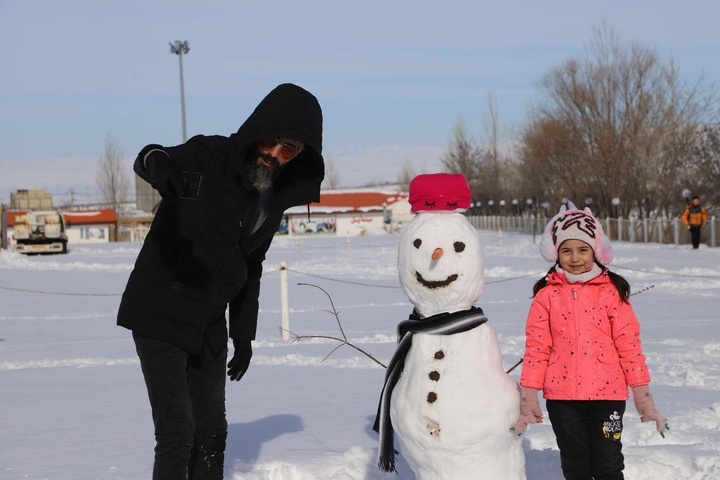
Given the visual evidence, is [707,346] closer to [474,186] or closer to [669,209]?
[669,209]

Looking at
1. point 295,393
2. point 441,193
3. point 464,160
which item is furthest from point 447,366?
point 464,160

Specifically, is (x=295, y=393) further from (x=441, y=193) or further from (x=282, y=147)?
(x=282, y=147)

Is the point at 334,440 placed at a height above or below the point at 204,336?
below

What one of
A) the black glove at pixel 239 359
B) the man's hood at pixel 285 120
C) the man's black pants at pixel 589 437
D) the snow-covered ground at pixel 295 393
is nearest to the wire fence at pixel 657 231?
the snow-covered ground at pixel 295 393

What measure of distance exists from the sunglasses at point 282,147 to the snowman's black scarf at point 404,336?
86cm

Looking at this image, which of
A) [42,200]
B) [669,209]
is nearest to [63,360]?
[669,209]

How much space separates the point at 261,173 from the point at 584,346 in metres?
1.67

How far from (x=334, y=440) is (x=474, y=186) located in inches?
3154

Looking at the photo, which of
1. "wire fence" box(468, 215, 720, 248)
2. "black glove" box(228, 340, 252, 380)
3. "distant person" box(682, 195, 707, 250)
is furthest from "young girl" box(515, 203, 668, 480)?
"wire fence" box(468, 215, 720, 248)

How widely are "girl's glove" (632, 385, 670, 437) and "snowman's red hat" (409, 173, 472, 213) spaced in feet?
3.72

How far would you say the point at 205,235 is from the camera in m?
3.67

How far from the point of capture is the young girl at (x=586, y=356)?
4.09 m

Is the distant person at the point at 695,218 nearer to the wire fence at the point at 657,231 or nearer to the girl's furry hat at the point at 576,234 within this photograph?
the wire fence at the point at 657,231

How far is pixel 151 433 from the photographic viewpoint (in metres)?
5.74
